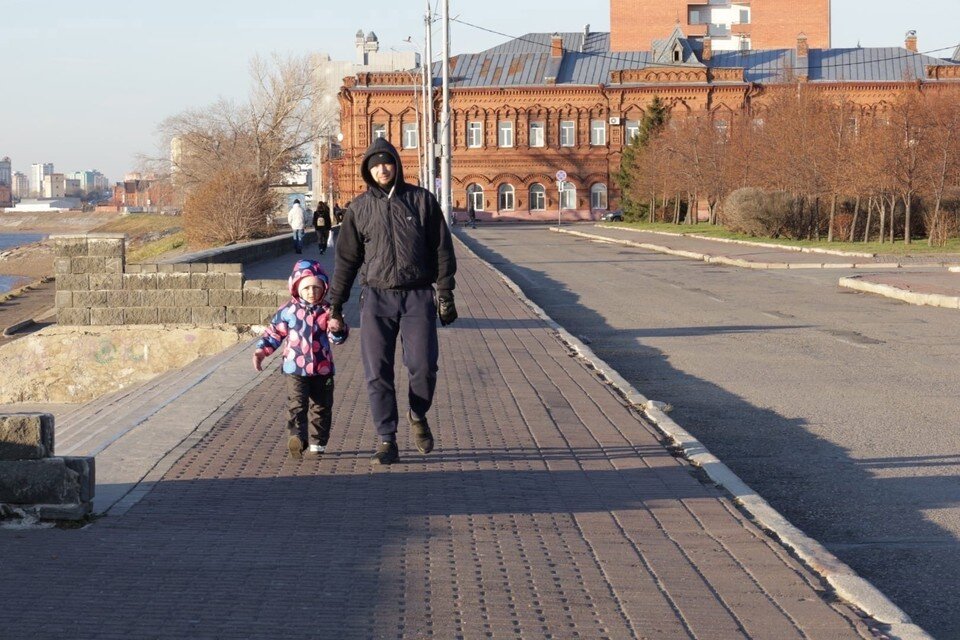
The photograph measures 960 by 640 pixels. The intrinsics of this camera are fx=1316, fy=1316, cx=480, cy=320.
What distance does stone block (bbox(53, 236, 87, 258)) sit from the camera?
1830 centimetres

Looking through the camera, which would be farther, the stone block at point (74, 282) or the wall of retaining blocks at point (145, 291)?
the stone block at point (74, 282)

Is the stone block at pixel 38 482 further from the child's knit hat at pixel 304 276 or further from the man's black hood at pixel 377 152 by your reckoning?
the man's black hood at pixel 377 152

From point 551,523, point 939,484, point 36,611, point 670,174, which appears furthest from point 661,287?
point 670,174

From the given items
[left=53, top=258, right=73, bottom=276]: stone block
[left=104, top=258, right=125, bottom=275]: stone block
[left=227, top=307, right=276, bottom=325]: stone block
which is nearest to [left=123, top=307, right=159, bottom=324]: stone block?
[left=104, top=258, right=125, bottom=275]: stone block

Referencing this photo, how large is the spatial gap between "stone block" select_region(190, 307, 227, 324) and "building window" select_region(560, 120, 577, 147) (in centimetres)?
7981

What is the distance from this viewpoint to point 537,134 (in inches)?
3780

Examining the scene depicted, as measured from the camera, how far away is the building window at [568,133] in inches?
3775

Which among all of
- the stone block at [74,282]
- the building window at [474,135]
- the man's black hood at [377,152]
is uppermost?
the building window at [474,135]

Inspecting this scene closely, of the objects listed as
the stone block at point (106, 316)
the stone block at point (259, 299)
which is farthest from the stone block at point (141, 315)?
the stone block at point (259, 299)

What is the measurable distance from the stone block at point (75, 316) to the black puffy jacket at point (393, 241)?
1117cm

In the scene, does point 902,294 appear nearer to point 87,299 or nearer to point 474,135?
point 87,299

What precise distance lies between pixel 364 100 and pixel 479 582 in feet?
301

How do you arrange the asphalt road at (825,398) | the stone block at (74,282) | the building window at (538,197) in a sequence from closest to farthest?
the asphalt road at (825,398), the stone block at (74,282), the building window at (538,197)

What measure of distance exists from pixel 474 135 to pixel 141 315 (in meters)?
79.4
